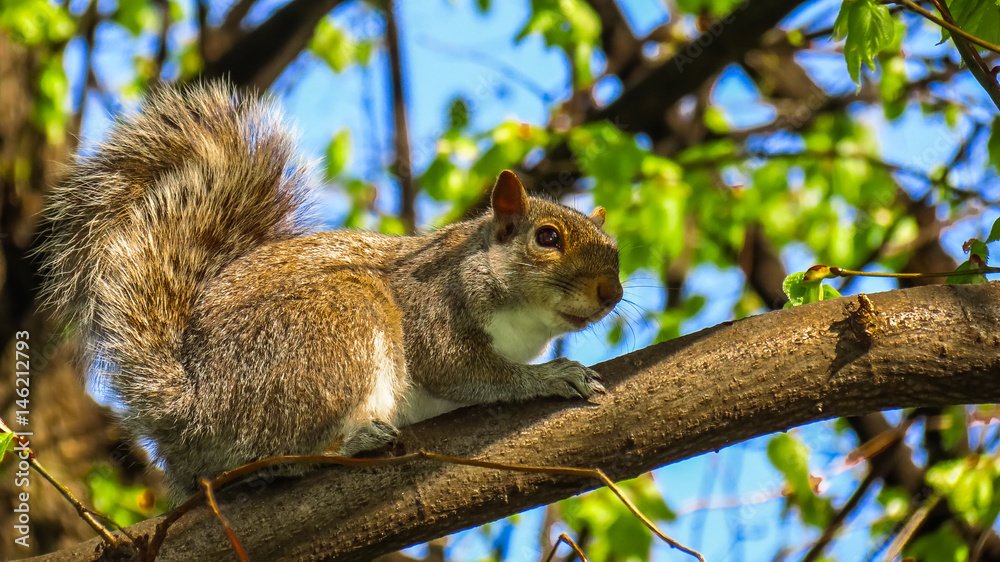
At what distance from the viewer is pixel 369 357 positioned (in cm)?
251

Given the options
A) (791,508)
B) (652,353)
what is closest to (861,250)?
(791,508)

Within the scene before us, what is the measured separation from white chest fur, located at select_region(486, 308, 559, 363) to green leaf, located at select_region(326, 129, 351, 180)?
3.16 m

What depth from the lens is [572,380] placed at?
7.45ft

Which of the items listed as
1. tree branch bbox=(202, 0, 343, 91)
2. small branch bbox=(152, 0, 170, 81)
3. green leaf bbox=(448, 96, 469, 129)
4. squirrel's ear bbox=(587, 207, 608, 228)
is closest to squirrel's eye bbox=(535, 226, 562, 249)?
squirrel's ear bbox=(587, 207, 608, 228)

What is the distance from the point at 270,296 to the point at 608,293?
1.00 m

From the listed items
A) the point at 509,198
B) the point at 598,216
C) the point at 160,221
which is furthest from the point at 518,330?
the point at 160,221

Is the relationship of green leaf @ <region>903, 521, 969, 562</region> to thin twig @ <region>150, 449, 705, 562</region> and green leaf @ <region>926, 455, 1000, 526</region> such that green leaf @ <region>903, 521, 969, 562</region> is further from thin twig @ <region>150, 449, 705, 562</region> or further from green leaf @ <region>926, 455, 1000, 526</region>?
thin twig @ <region>150, 449, 705, 562</region>

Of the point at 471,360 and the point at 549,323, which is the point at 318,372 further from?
the point at 549,323

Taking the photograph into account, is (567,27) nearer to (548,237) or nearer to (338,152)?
(338,152)

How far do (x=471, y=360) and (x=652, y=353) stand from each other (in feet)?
2.11

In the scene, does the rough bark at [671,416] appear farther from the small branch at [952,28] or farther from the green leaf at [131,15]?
the green leaf at [131,15]

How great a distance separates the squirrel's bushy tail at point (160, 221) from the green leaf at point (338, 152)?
2704mm

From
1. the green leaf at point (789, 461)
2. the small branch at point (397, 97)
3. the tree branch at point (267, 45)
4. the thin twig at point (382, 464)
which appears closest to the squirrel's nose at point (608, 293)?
the thin twig at point (382, 464)

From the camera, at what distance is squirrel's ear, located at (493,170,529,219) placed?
9.45ft
